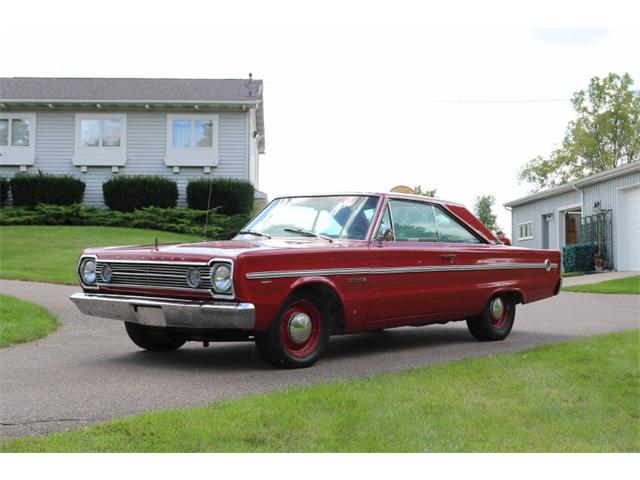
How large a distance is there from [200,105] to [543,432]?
25129mm

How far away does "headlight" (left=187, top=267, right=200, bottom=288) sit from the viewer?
6.04m

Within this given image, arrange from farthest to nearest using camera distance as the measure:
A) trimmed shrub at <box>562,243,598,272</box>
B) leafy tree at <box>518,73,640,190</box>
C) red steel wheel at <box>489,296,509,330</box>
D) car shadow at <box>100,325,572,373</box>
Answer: leafy tree at <box>518,73,640,190</box>
trimmed shrub at <box>562,243,598,272</box>
red steel wheel at <box>489,296,509,330</box>
car shadow at <box>100,325,572,373</box>

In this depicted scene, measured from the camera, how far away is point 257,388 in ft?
18.2

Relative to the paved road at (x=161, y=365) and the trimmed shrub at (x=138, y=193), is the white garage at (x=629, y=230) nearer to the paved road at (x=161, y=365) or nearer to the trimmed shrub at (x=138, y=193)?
the paved road at (x=161, y=365)

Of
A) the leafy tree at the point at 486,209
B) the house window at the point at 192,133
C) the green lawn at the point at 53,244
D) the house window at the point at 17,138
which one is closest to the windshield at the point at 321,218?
the green lawn at the point at 53,244

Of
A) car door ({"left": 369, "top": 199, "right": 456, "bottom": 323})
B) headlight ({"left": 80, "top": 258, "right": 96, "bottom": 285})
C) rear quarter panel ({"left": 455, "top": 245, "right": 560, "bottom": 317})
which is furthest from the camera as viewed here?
rear quarter panel ({"left": 455, "top": 245, "right": 560, "bottom": 317})

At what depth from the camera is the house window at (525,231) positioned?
32.9 meters

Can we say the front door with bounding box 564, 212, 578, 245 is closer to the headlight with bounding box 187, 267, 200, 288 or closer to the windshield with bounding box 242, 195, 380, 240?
the windshield with bounding box 242, 195, 380, 240

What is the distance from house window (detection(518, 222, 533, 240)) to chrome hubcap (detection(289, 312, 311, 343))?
2771cm

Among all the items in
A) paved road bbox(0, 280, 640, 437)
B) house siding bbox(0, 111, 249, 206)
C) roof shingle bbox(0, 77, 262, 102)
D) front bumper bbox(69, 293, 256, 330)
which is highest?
roof shingle bbox(0, 77, 262, 102)

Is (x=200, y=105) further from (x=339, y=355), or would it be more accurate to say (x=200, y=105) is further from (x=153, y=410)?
(x=153, y=410)

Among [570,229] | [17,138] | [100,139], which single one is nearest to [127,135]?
[100,139]

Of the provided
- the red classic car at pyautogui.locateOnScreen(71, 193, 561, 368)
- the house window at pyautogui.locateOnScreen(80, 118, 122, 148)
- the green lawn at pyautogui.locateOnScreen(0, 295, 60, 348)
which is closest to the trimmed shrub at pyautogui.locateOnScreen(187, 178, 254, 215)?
the house window at pyautogui.locateOnScreen(80, 118, 122, 148)

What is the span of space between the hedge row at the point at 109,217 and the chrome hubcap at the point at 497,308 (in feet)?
57.7
